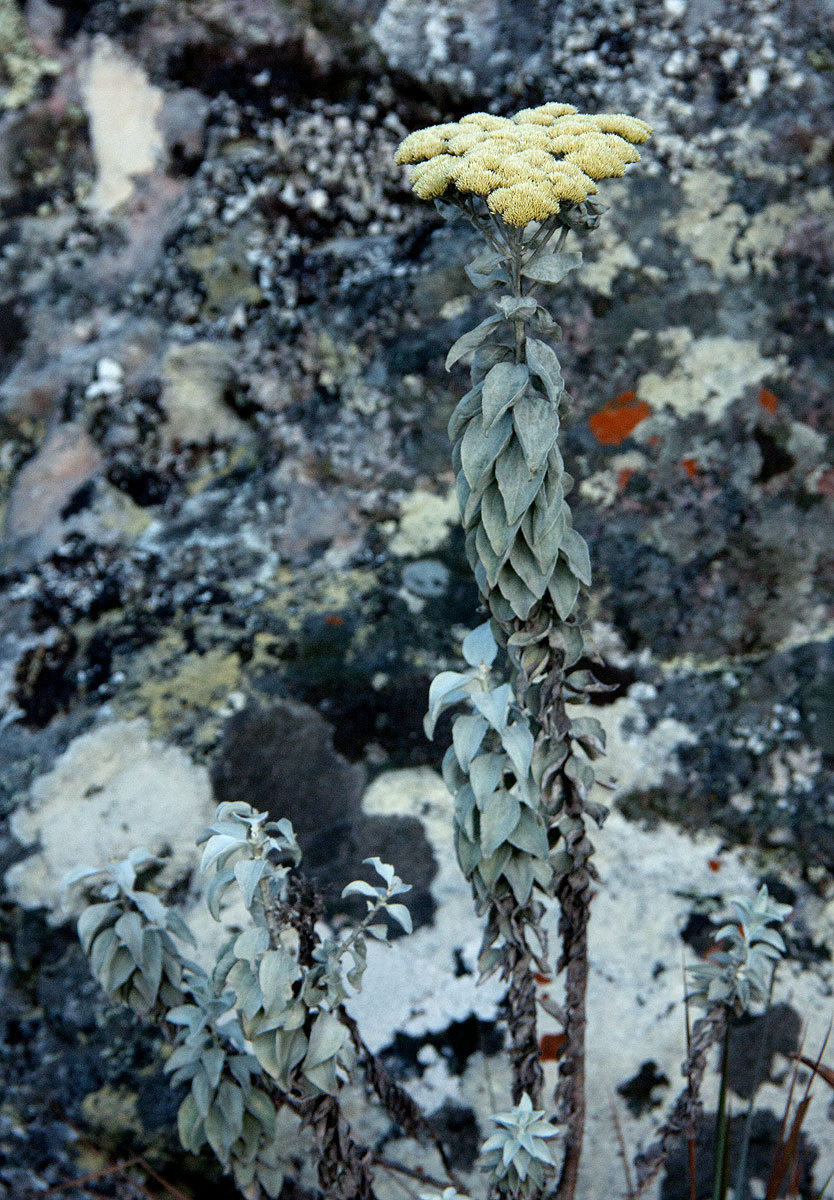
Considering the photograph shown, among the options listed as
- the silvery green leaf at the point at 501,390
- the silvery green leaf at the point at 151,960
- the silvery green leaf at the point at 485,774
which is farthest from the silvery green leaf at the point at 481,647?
the silvery green leaf at the point at 151,960

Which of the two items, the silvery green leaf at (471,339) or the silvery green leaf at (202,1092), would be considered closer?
the silvery green leaf at (471,339)

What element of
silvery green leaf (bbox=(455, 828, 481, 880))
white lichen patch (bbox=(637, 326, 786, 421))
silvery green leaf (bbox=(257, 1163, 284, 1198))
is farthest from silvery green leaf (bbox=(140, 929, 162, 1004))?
white lichen patch (bbox=(637, 326, 786, 421))

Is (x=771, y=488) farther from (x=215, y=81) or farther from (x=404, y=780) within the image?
(x=215, y=81)

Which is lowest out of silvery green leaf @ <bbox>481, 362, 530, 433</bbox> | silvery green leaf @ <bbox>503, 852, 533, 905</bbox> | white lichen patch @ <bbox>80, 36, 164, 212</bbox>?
silvery green leaf @ <bbox>503, 852, 533, 905</bbox>

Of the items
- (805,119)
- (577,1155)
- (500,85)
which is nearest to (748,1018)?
(577,1155)

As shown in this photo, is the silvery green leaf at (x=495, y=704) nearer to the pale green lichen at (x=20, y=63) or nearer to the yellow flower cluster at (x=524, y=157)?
the yellow flower cluster at (x=524, y=157)

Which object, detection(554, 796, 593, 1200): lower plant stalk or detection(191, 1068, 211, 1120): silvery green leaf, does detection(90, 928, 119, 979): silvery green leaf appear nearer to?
detection(191, 1068, 211, 1120): silvery green leaf
